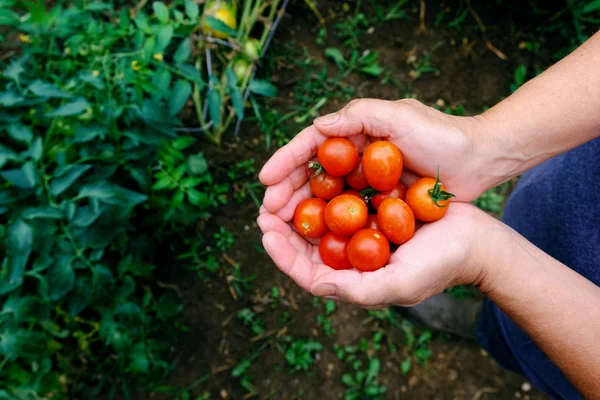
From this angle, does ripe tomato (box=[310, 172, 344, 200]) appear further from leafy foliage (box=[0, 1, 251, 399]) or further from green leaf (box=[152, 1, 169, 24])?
green leaf (box=[152, 1, 169, 24])

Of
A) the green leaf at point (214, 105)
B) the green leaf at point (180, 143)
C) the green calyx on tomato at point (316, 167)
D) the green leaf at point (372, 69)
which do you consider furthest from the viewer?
the green leaf at point (372, 69)

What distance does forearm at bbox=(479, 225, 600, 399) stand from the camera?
1.43 m

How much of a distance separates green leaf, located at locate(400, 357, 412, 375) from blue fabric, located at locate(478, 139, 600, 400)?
0.90 m

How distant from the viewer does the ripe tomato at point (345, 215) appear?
6.02 feet

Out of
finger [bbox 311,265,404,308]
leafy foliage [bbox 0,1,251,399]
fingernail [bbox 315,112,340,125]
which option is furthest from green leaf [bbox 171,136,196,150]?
finger [bbox 311,265,404,308]

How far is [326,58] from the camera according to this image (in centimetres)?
367

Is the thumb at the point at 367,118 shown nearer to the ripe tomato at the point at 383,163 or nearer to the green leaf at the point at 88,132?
the ripe tomato at the point at 383,163

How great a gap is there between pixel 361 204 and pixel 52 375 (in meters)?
2.15

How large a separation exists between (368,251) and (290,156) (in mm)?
567

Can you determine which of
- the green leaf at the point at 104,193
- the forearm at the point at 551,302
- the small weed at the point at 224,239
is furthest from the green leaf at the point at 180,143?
the forearm at the point at 551,302

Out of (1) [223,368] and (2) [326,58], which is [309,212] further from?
(2) [326,58]

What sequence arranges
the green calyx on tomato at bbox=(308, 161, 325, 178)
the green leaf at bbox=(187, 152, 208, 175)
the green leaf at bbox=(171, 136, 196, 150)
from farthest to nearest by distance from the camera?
the green leaf at bbox=(187, 152, 208, 175)
the green leaf at bbox=(171, 136, 196, 150)
the green calyx on tomato at bbox=(308, 161, 325, 178)

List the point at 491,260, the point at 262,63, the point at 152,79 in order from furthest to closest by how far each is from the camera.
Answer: the point at 262,63
the point at 152,79
the point at 491,260

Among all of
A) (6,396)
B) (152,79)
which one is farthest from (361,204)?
(6,396)
